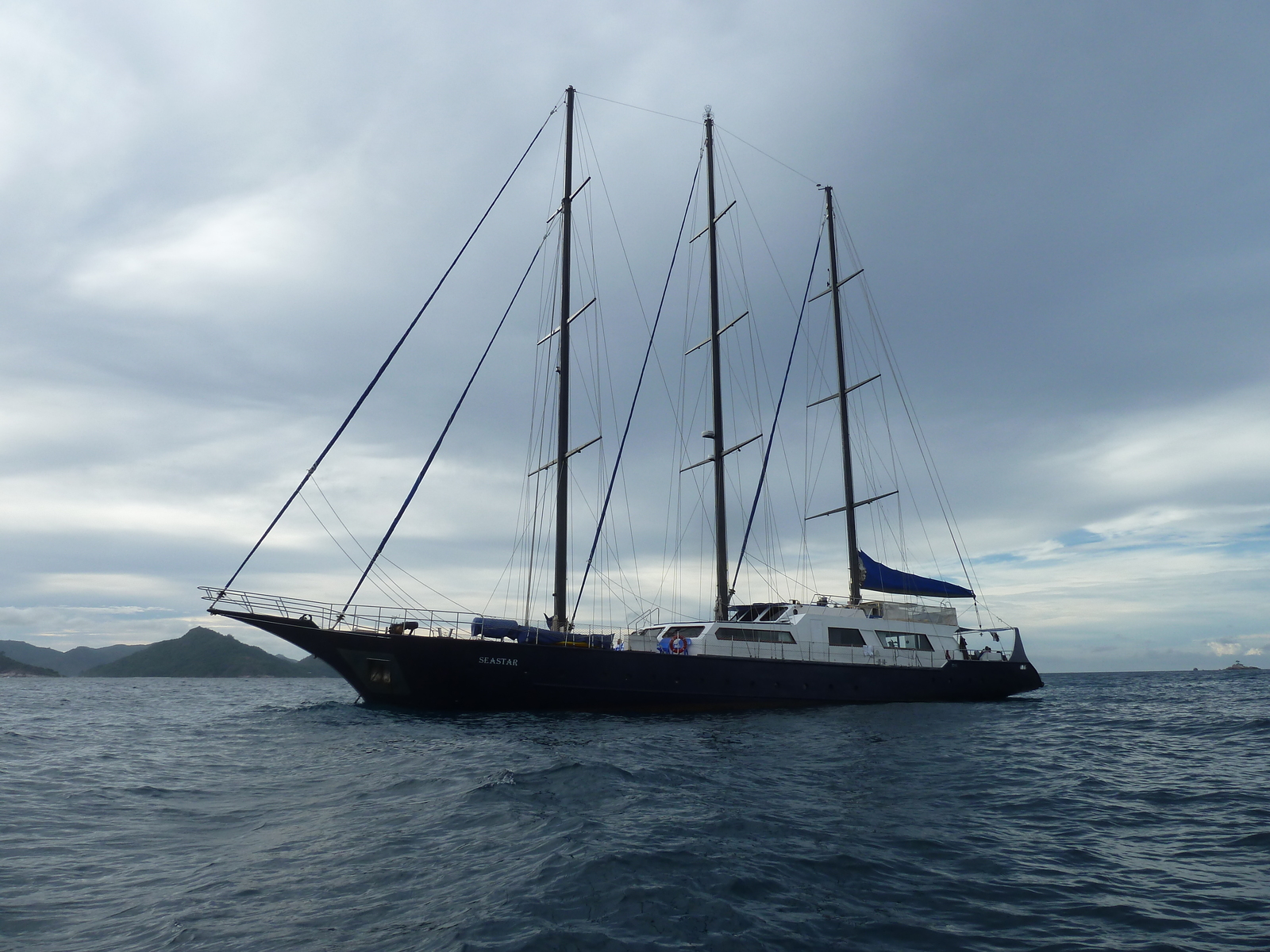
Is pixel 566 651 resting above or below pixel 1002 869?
above

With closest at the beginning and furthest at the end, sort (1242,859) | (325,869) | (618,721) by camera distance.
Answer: (325,869)
(1242,859)
(618,721)

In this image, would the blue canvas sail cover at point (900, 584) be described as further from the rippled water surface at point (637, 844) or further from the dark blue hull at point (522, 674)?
the rippled water surface at point (637, 844)

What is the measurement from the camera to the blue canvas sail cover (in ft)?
98.5

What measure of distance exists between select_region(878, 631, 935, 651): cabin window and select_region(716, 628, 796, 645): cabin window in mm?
5057

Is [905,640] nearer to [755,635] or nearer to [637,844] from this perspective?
[755,635]

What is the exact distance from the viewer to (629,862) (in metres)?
7.98

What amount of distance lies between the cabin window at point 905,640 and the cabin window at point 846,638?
46.3 inches

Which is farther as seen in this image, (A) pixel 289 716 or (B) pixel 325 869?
(A) pixel 289 716

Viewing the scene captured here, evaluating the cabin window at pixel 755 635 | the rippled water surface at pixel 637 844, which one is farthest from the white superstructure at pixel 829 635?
the rippled water surface at pixel 637 844

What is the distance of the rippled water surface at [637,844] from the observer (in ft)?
20.8

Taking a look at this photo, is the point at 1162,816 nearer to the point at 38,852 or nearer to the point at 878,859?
the point at 878,859

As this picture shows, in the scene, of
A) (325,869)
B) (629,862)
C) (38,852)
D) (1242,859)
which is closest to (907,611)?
(1242,859)

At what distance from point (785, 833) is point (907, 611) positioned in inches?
916

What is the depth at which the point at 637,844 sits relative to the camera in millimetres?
8672
